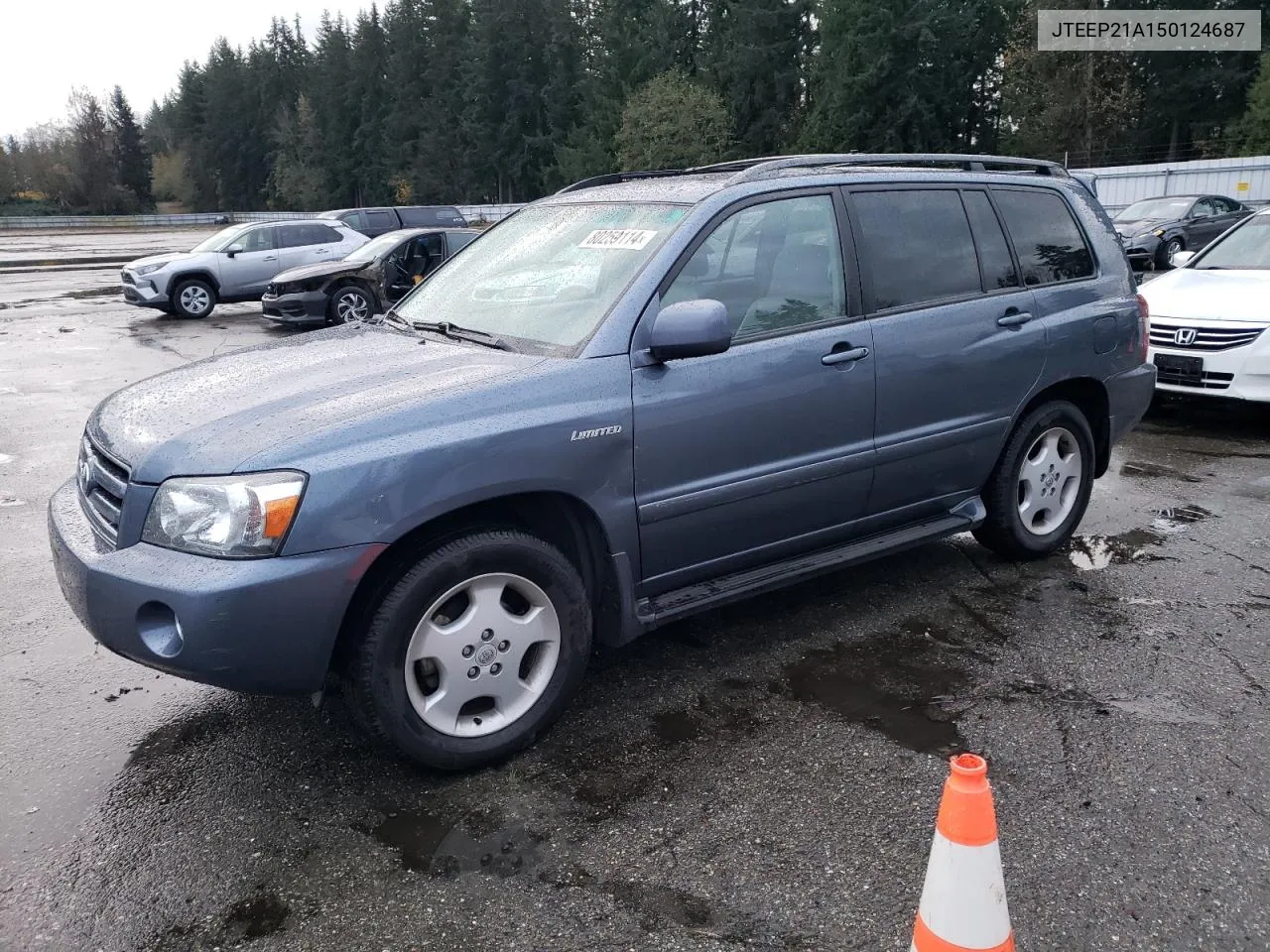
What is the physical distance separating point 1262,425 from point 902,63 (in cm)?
4928

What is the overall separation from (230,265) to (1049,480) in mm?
16017

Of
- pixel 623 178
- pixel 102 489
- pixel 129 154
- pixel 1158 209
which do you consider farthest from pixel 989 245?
pixel 129 154

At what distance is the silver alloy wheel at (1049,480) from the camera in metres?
4.82

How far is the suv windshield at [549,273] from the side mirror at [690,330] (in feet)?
0.87

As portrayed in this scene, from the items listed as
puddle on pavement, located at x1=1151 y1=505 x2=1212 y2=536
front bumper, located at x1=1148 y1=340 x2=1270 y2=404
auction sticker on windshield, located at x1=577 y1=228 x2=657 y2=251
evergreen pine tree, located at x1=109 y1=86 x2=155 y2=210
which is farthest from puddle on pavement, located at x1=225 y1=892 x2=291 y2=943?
evergreen pine tree, located at x1=109 y1=86 x2=155 y2=210

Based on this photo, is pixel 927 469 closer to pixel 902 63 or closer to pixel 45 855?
pixel 45 855

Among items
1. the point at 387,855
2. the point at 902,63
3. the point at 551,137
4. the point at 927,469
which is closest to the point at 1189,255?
the point at 927,469

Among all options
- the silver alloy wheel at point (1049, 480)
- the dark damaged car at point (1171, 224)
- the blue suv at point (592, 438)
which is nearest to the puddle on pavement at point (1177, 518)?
the silver alloy wheel at point (1049, 480)

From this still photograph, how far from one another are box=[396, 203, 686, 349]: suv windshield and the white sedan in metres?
5.20

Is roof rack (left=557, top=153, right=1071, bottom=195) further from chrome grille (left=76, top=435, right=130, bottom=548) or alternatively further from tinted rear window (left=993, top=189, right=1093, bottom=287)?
chrome grille (left=76, top=435, right=130, bottom=548)

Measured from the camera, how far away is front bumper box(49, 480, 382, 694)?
8.98ft

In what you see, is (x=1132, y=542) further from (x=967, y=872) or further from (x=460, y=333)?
(x=967, y=872)

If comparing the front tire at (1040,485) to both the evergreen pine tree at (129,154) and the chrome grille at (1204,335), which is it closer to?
the chrome grille at (1204,335)

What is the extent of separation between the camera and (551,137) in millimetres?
70750
